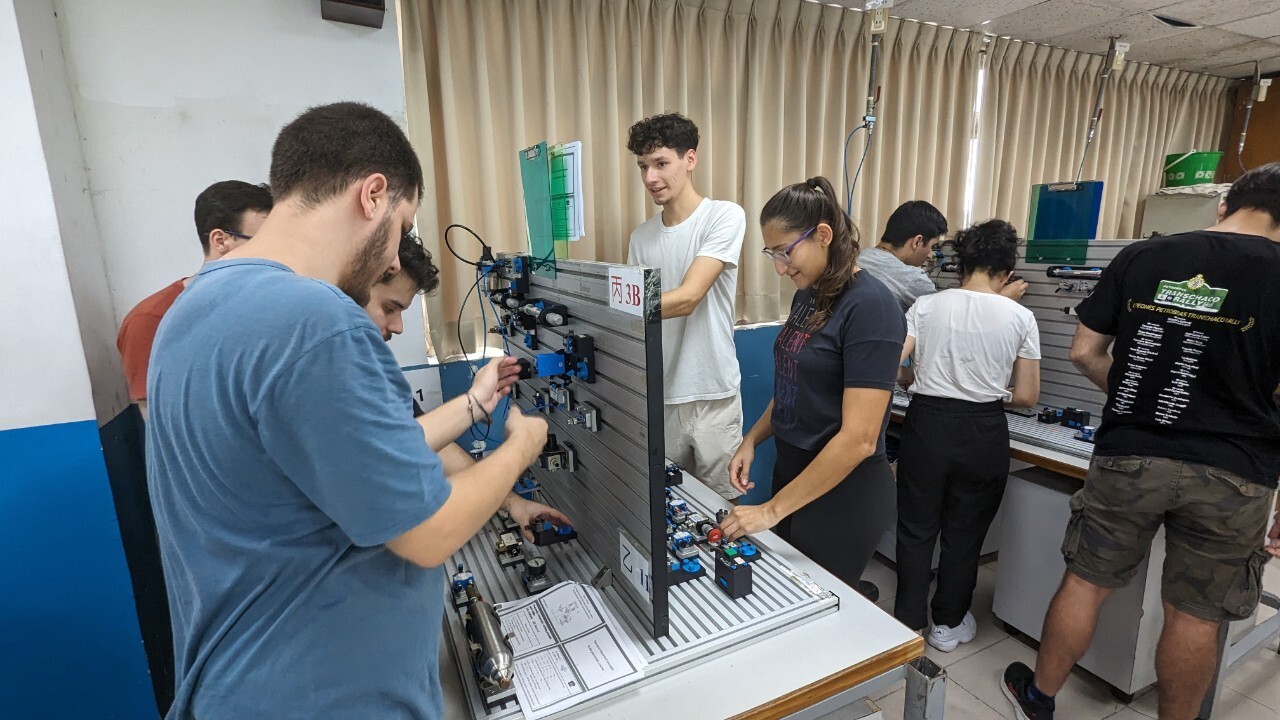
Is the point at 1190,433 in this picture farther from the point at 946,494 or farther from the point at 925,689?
the point at 925,689

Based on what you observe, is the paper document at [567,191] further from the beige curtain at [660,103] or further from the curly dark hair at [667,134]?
the beige curtain at [660,103]

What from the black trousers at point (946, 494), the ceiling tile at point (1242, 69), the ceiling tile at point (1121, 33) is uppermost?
the ceiling tile at point (1121, 33)

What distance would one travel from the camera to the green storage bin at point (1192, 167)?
3781mm

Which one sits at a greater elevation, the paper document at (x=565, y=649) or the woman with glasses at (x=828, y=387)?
the woman with glasses at (x=828, y=387)

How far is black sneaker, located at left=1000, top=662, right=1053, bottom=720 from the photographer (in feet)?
6.01

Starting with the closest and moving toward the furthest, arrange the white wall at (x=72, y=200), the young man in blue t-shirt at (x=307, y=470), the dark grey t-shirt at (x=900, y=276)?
the young man in blue t-shirt at (x=307, y=470) < the white wall at (x=72, y=200) < the dark grey t-shirt at (x=900, y=276)

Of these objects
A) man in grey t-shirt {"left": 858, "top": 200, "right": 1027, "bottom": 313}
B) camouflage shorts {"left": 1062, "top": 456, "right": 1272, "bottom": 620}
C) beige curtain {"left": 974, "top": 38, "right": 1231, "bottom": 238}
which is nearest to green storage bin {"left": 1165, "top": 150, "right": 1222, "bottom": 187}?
beige curtain {"left": 974, "top": 38, "right": 1231, "bottom": 238}

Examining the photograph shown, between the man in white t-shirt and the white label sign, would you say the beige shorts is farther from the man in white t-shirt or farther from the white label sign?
the white label sign

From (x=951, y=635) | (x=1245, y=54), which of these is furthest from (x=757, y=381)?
(x=1245, y=54)

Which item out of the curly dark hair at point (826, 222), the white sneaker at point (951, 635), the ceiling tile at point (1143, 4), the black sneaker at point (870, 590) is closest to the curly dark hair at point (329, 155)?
the curly dark hair at point (826, 222)

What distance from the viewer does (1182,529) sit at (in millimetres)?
1595

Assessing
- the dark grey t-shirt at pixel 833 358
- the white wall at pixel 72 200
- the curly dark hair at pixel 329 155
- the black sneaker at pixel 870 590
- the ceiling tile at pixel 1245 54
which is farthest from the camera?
the ceiling tile at pixel 1245 54

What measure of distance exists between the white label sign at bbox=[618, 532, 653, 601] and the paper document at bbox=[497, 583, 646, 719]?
77mm

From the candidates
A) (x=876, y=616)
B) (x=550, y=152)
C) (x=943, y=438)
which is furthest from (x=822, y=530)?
(x=550, y=152)
